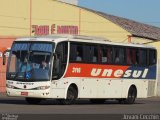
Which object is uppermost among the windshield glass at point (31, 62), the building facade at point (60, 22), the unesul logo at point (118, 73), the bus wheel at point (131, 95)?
the building facade at point (60, 22)

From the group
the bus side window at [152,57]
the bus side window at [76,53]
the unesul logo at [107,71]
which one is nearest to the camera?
the bus side window at [76,53]

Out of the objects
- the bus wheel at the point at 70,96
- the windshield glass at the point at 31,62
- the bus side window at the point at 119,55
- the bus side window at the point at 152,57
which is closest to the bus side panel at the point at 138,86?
the bus side window at the point at 152,57

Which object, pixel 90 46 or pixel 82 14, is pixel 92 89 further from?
pixel 82 14

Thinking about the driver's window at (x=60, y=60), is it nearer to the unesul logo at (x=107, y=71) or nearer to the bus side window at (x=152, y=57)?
the unesul logo at (x=107, y=71)

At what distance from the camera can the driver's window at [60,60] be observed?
97.1ft

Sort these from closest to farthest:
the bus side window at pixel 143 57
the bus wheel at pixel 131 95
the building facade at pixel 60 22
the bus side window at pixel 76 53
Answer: the bus side window at pixel 76 53 → the bus wheel at pixel 131 95 → the bus side window at pixel 143 57 → the building facade at pixel 60 22

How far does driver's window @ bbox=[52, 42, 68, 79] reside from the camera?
2959cm

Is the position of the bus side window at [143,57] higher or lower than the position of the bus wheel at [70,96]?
higher

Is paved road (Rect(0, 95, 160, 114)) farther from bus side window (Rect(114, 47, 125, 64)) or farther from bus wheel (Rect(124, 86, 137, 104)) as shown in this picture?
Result: bus wheel (Rect(124, 86, 137, 104))

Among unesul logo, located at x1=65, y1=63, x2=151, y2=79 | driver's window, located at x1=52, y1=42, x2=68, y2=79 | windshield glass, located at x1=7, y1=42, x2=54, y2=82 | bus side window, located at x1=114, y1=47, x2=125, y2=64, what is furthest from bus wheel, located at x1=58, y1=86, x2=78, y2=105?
bus side window, located at x1=114, y1=47, x2=125, y2=64

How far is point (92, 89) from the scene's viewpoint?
106 feet

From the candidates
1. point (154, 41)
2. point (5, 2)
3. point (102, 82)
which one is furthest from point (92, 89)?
point (154, 41)

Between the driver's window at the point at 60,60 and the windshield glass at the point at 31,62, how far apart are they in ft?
1.02

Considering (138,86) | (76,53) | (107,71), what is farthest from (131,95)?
(76,53)
